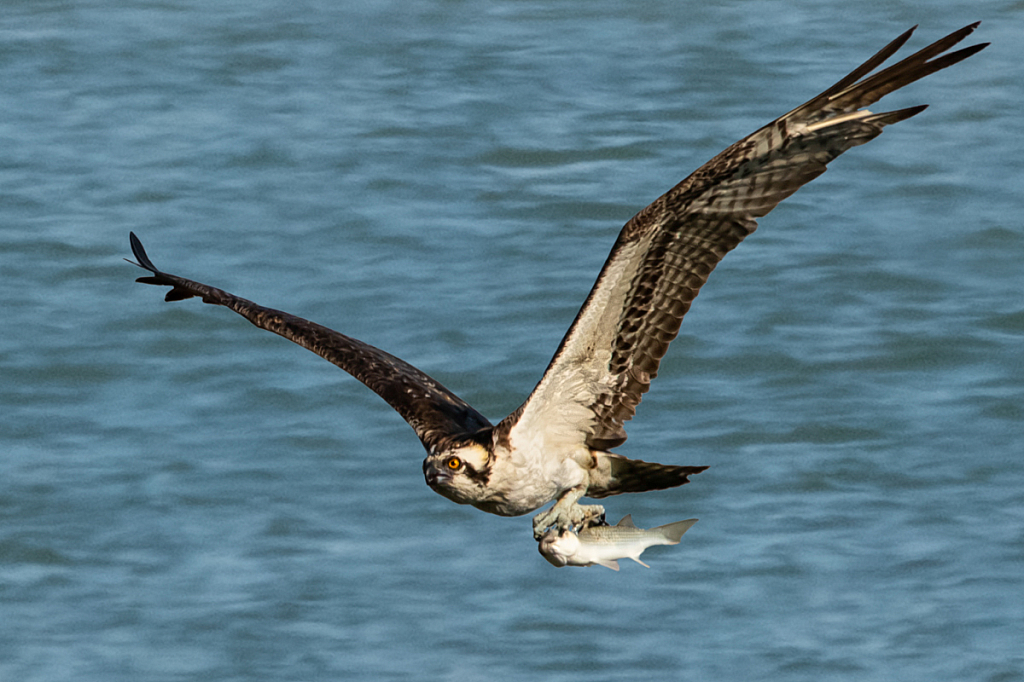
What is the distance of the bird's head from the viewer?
12695 mm

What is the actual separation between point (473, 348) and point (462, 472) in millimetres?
26758

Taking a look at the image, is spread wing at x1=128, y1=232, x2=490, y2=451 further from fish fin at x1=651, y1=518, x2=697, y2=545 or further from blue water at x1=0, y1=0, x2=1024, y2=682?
blue water at x1=0, y1=0, x2=1024, y2=682

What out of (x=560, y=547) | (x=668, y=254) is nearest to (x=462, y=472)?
(x=560, y=547)

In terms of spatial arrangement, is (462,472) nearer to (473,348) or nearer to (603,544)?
(603,544)

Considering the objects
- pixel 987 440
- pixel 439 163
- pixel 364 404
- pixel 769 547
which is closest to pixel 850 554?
pixel 769 547

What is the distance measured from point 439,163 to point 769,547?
520 inches

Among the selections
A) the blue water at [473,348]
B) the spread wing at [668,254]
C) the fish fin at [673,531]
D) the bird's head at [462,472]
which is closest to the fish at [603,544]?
the fish fin at [673,531]

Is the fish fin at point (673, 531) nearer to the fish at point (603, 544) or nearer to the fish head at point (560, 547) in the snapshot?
the fish at point (603, 544)

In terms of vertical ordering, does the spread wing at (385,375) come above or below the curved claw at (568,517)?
above

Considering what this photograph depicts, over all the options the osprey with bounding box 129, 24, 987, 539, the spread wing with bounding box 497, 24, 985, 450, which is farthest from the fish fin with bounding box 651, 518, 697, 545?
the spread wing with bounding box 497, 24, 985, 450

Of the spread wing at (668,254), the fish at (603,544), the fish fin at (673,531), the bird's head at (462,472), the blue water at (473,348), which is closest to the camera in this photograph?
the spread wing at (668,254)

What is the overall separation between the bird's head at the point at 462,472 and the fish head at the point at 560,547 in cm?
61

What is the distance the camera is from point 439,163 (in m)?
44.3

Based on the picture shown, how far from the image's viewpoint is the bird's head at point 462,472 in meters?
12.7
